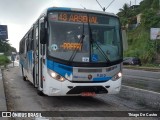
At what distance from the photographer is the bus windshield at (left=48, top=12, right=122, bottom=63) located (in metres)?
11.5

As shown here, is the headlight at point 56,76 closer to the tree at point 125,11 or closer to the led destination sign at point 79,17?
the led destination sign at point 79,17

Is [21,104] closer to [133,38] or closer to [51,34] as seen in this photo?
[51,34]

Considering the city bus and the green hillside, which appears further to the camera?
the green hillside

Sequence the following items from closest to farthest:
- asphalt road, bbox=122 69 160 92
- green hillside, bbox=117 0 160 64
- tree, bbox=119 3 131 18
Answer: asphalt road, bbox=122 69 160 92 → green hillside, bbox=117 0 160 64 → tree, bbox=119 3 131 18

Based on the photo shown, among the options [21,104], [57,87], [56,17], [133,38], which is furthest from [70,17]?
[133,38]

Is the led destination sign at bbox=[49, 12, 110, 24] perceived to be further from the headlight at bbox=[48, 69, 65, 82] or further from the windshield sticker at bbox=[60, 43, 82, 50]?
the headlight at bbox=[48, 69, 65, 82]

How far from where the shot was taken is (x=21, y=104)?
12.5 meters

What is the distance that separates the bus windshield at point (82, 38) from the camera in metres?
11.5

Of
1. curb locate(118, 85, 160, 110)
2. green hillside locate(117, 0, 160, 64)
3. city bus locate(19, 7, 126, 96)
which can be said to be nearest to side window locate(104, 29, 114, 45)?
city bus locate(19, 7, 126, 96)

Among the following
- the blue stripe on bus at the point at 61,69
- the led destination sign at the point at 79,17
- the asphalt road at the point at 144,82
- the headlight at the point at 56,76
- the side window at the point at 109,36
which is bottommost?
the asphalt road at the point at 144,82

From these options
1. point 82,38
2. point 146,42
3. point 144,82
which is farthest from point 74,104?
point 146,42


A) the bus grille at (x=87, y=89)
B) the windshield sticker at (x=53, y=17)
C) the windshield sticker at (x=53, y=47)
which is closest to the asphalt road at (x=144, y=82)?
the bus grille at (x=87, y=89)

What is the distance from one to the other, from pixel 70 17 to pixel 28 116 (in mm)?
3536

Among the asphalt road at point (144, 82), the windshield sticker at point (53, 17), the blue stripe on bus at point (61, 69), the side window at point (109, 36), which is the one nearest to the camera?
the blue stripe on bus at point (61, 69)
